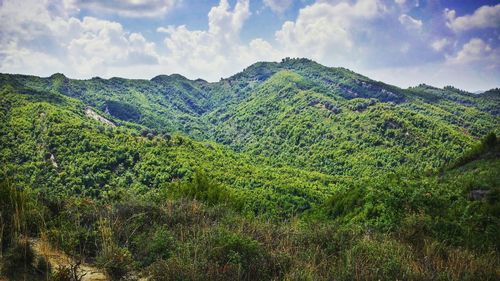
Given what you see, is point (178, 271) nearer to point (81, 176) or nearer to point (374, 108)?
point (81, 176)

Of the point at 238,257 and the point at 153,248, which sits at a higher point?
the point at 238,257

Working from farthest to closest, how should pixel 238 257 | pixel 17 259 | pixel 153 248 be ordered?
1. pixel 153 248
2. pixel 238 257
3. pixel 17 259

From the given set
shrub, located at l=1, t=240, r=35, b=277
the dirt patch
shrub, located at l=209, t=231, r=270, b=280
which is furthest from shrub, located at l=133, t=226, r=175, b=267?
shrub, located at l=1, t=240, r=35, b=277

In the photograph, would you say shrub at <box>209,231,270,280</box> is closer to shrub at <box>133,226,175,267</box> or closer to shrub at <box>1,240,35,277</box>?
shrub at <box>133,226,175,267</box>

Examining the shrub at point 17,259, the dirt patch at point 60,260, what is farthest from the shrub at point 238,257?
the shrub at point 17,259

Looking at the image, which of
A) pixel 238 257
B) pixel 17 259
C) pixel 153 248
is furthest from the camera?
pixel 153 248

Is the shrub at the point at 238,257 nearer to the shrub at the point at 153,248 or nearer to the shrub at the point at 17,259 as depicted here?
the shrub at the point at 153,248

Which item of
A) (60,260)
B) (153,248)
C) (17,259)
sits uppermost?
(17,259)

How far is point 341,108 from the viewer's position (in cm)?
17538

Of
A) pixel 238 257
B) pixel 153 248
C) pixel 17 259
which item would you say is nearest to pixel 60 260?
pixel 17 259

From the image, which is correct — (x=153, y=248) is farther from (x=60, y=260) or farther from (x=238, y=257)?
(x=238, y=257)

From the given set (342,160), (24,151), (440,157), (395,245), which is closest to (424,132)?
(440,157)

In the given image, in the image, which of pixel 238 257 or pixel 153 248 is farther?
pixel 153 248

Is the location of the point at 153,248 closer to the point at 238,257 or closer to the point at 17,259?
the point at 238,257
